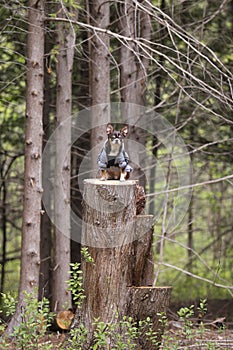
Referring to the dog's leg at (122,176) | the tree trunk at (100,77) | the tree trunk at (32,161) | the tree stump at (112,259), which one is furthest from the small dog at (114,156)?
the tree trunk at (100,77)

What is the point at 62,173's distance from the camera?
9570 mm

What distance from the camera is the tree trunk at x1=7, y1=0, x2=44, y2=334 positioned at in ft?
27.0

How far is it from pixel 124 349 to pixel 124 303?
441 mm

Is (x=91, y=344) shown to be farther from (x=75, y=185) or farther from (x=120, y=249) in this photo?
(x=75, y=185)

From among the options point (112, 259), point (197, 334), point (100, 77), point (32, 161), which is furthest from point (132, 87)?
point (112, 259)

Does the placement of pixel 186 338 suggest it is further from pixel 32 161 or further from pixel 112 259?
pixel 32 161

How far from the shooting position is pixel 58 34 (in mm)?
9672

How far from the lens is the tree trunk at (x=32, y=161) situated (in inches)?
324

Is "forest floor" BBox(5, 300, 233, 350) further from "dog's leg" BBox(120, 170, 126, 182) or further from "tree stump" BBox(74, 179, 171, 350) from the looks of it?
"dog's leg" BBox(120, 170, 126, 182)

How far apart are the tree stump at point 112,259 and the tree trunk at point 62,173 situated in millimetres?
2884

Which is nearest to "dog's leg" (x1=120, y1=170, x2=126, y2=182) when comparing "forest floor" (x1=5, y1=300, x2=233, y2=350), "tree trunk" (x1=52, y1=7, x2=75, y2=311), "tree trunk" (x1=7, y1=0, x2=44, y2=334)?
"forest floor" (x1=5, y1=300, x2=233, y2=350)

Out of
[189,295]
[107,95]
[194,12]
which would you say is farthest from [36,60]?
[189,295]

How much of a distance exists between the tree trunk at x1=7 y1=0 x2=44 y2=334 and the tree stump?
1.72 m

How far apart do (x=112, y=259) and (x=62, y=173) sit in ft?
10.6
